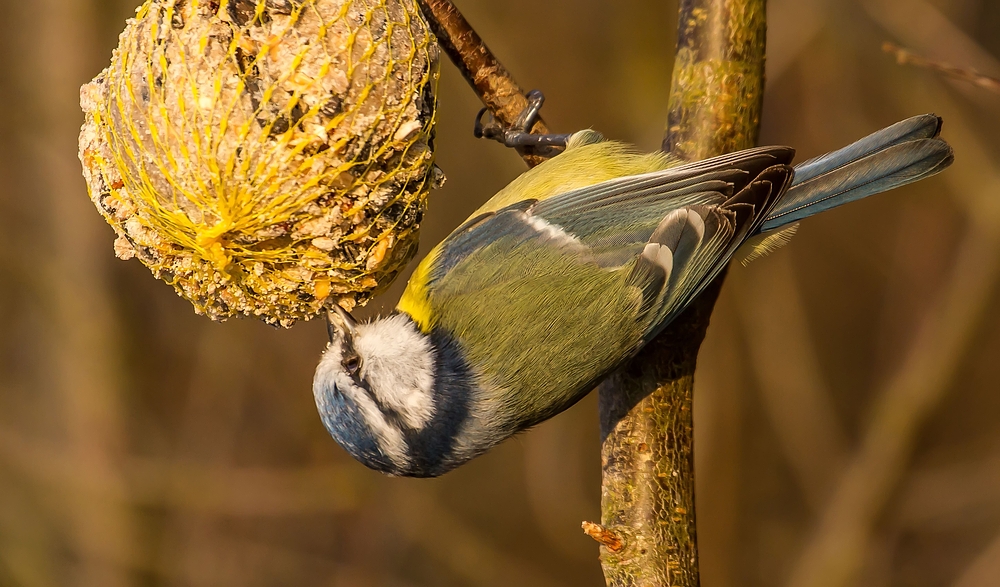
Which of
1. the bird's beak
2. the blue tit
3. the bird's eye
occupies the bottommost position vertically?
the blue tit

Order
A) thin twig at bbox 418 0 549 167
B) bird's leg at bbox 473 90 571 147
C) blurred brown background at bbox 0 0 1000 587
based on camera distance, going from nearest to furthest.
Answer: thin twig at bbox 418 0 549 167, bird's leg at bbox 473 90 571 147, blurred brown background at bbox 0 0 1000 587

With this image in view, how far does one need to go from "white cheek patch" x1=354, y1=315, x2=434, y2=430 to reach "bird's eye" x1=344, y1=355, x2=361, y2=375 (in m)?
0.01

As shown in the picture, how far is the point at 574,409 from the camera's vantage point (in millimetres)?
5590

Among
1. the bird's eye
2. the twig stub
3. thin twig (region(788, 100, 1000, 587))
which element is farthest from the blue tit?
thin twig (region(788, 100, 1000, 587))

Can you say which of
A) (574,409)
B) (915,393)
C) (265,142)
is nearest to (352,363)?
(265,142)

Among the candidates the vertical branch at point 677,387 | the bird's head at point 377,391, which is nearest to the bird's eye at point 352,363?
the bird's head at point 377,391

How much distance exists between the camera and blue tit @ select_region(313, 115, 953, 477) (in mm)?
2033

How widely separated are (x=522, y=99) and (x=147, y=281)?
355 centimetres

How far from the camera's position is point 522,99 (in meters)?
2.25

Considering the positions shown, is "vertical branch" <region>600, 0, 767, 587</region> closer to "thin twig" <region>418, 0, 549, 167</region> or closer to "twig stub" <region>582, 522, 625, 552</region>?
"twig stub" <region>582, 522, 625, 552</region>

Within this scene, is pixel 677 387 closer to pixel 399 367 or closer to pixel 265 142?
pixel 399 367

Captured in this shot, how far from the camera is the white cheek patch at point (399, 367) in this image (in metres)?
2.05

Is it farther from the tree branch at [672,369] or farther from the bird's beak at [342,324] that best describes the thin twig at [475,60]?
the bird's beak at [342,324]

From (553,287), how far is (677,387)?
374mm
